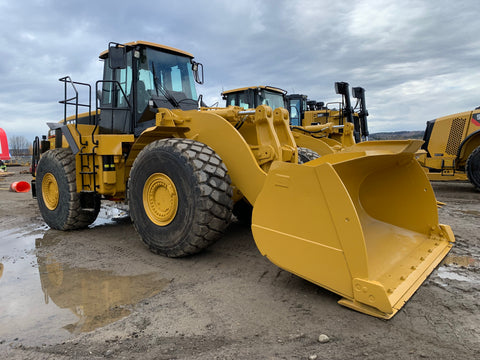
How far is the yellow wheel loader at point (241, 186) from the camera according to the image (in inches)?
100

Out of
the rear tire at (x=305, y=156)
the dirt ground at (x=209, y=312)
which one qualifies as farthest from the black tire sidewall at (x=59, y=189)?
the rear tire at (x=305, y=156)

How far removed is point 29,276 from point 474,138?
10537 millimetres

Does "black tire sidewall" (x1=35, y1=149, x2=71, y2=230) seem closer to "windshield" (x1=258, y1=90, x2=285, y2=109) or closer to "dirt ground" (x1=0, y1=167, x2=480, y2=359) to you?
"dirt ground" (x1=0, y1=167, x2=480, y2=359)

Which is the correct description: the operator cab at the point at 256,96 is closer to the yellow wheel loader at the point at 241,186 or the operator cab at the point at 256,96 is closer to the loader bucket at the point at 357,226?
the yellow wheel loader at the point at 241,186

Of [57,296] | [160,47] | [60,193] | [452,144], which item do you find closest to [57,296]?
[57,296]

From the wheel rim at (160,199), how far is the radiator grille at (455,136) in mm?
9027

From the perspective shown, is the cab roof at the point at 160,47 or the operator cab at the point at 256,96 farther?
the operator cab at the point at 256,96

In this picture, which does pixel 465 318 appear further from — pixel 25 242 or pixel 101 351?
pixel 25 242

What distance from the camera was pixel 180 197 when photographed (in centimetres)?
360

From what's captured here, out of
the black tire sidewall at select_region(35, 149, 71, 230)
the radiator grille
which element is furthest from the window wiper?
the radiator grille

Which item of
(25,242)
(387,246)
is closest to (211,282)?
(387,246)

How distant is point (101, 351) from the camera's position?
2162 mm

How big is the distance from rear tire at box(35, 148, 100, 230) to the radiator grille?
9289mm

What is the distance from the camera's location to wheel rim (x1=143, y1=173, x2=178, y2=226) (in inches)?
146
